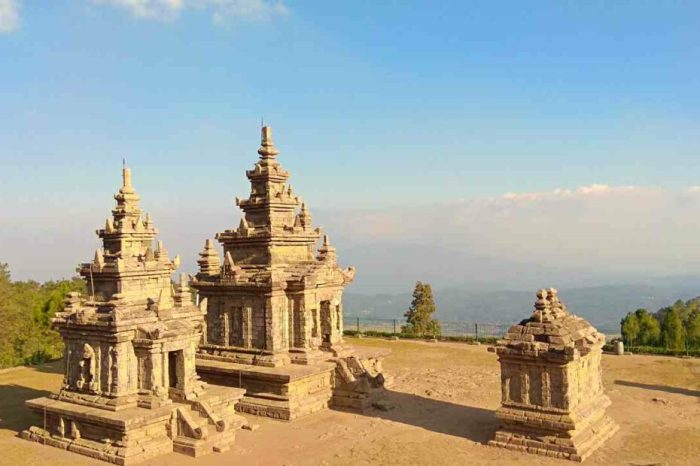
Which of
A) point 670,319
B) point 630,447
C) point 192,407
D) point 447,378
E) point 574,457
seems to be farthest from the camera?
point 670,319

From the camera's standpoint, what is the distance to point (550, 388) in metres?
19.2

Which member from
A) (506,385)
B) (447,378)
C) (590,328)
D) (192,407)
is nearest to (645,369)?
(447,378)

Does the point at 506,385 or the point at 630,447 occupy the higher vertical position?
the point at 506,385

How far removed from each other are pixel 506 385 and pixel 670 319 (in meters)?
23.7

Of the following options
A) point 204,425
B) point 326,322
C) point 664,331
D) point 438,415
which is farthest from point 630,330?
point 204,425

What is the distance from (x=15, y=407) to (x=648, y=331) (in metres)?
36.7

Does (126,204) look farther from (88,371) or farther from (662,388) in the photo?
(662,388)

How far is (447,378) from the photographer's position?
→ 30422 mm

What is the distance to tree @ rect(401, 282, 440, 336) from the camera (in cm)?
4797

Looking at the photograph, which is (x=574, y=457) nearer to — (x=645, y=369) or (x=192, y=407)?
(x=192, y=407)

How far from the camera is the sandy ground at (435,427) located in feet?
60.1

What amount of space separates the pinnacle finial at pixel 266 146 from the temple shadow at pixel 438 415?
1226 centimetres

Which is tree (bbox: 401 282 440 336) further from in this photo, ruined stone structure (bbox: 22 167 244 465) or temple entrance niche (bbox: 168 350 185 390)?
temple entrance niche (bbox: 168 350 185 390)

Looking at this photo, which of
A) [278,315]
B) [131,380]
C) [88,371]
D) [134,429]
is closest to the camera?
[134,429]
